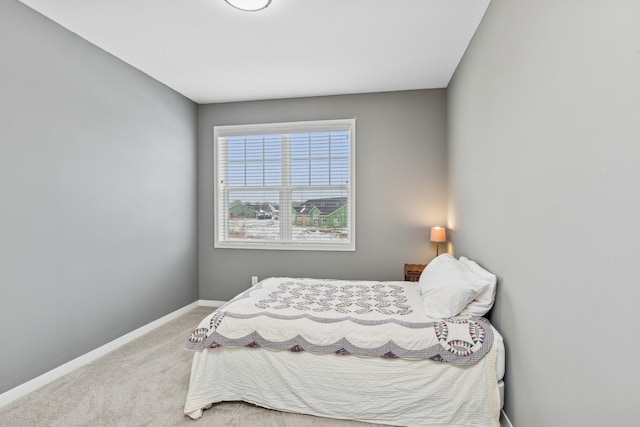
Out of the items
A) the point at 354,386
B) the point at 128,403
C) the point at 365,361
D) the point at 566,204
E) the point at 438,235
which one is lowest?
the point at 128,403

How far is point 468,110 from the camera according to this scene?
8.95ft

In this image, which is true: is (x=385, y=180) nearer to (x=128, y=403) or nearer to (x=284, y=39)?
(x=284, y=39)

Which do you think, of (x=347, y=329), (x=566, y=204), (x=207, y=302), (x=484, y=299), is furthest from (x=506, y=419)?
(x=207, y=302)

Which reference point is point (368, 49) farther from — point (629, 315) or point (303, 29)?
point (629, 315)

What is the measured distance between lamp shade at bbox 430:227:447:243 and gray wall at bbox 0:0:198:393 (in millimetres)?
2973

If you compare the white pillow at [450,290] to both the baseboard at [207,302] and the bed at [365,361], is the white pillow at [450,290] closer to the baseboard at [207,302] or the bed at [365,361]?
the bed at [365,361]

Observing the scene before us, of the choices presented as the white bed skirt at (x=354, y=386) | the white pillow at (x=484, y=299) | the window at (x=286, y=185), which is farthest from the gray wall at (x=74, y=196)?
the white pillow at (x=484, y=299)

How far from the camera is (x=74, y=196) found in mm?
2572

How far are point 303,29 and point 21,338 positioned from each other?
2.99m

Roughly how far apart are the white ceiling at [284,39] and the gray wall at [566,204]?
55 centimetres

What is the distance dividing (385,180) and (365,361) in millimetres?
2328

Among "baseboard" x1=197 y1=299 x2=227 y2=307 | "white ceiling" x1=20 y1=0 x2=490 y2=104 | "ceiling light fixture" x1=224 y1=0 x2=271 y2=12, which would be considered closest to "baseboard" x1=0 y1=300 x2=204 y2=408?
"baseboard" x1=197 y1=299 x2=227 y2=307

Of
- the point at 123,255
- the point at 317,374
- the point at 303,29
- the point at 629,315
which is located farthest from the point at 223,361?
the point at 303,29

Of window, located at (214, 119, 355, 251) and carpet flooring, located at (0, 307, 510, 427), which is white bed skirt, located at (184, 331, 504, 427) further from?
window, located at (214, 119, 355, 251)
